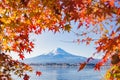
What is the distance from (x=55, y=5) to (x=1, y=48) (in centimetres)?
241

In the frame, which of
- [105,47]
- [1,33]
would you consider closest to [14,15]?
[1,33]

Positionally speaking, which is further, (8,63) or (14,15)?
(8,63)

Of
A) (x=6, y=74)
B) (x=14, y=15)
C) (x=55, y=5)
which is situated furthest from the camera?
(x=6, y=74)

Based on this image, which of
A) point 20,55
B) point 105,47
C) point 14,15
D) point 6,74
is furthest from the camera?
point 20,55

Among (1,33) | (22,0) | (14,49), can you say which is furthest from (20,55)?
(22,0)

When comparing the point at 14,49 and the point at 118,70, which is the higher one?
the point at 14,49

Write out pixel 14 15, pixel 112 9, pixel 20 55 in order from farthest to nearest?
pixel 20 55 < pixel 14 15 < pixel 112 9

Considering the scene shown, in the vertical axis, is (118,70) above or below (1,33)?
below

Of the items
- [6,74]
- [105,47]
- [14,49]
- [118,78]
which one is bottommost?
[118,78]

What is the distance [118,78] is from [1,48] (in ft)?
13.0

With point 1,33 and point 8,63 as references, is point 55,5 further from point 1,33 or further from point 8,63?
point 8,63

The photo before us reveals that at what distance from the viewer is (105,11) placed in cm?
588

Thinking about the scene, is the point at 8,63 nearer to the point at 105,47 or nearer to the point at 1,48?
the point at 1,48

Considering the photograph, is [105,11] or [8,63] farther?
[8,63]
